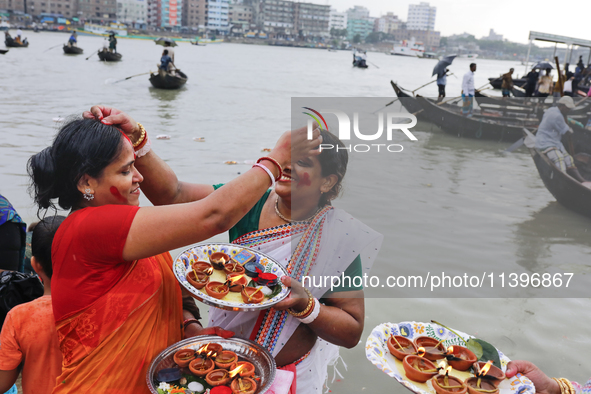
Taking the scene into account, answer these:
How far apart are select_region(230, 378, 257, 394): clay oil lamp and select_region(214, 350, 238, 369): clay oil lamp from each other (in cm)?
8

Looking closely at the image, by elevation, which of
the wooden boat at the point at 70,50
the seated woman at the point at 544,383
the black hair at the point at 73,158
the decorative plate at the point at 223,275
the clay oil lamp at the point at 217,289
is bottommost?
the seated woman at the point at 544,383

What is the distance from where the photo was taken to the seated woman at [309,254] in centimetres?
175

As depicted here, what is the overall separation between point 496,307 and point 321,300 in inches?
119

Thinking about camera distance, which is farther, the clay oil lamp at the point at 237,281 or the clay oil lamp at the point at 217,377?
the clay oil lamp at the point at 237,281

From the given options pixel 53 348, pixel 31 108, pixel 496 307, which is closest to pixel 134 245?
pixel 53 348

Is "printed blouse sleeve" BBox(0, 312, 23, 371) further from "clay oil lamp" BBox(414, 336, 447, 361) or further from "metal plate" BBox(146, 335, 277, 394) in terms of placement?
"clay oil lamp" BBox(414, 336, 447, 361)

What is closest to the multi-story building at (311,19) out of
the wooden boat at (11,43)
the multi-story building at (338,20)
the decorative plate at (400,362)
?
the multi-story building at (338,20)

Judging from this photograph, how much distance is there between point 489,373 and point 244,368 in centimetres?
82

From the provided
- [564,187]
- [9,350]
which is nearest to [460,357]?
[9,350]

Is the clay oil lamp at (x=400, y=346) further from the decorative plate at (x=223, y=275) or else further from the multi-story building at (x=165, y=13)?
the multi-story building at (x=165, y=13)

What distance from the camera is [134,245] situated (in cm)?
134

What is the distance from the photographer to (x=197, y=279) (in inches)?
67.8

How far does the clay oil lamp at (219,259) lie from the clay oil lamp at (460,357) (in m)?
0.89

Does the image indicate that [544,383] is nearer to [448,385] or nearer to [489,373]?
[489,373]
